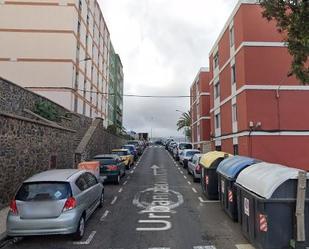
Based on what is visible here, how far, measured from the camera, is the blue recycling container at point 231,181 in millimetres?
10281

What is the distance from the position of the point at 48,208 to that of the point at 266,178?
5101mm

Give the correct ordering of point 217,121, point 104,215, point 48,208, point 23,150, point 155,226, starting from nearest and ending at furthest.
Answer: point 48,208, point 155,226, point 104,215, point 23,150, point 217,121

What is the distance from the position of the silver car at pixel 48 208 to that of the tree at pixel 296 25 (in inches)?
312

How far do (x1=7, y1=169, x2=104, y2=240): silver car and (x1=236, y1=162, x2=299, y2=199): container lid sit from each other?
168 inches

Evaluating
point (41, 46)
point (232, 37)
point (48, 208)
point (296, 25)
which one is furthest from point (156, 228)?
point (41, 46)

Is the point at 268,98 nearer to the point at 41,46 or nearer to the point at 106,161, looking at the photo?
the point at 106,161

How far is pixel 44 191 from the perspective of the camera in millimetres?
8695

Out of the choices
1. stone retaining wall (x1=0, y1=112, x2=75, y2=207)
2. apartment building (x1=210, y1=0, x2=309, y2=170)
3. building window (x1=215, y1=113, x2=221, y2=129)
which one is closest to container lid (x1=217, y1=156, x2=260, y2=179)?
stone retaining wall (x1=0, y1=112, x2=75, y2=207)

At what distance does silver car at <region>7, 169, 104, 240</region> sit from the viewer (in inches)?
324

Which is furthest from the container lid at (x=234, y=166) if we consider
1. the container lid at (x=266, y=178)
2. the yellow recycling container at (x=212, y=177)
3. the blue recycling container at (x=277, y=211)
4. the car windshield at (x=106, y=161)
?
the car windshield at (x=106, y=161)

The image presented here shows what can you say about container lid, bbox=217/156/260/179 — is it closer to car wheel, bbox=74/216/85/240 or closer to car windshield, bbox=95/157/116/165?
car wheel, bbox=74/216/85/240

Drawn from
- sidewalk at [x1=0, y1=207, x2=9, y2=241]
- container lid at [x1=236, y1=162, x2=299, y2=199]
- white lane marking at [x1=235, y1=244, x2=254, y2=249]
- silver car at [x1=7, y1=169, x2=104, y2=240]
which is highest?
container lid at [x1=236, y1=162, x2=299, y2=199]

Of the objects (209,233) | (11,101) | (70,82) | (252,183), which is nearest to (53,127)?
(11,101)

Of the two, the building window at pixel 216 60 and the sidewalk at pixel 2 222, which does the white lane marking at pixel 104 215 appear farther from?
the building window at pixel 216 60
